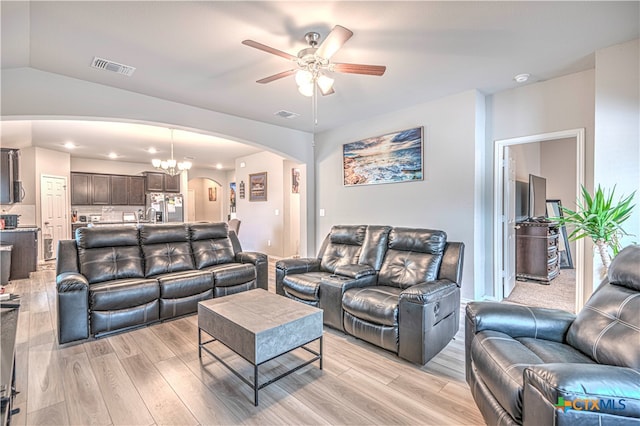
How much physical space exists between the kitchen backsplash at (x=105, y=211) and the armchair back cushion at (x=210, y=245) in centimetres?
576

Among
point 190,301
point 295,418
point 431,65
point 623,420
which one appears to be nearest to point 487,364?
point 623,420

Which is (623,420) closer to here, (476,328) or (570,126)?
(476,328)

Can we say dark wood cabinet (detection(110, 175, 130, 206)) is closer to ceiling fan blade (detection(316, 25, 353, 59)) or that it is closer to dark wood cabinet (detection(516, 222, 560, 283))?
ceiling fan blade (detection(316, 25, 353, 59))

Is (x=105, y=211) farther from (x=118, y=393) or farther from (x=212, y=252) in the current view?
(x=118, y=393)

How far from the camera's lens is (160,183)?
925 centimetres

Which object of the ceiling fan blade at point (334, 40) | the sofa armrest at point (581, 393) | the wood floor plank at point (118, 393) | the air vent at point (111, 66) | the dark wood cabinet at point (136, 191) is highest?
the air vent at point (111, 66)

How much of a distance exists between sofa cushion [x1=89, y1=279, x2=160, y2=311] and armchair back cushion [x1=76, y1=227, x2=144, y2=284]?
0.54 ft

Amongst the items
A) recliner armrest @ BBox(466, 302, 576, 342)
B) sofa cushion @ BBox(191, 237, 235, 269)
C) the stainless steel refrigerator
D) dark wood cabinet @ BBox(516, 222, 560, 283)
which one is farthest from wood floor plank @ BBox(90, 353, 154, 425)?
the stainless steel refrigerator

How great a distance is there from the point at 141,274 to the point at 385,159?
145 inches

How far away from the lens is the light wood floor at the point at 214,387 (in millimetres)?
1804

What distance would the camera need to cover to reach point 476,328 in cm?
184

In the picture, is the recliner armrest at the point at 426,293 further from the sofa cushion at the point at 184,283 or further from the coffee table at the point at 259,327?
the sofa cushion at the point at 184,283

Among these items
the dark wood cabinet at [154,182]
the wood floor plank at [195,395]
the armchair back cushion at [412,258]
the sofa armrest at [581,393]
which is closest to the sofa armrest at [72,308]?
the wood floor plank at [195,395]

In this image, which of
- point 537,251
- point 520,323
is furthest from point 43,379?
point 537,251
